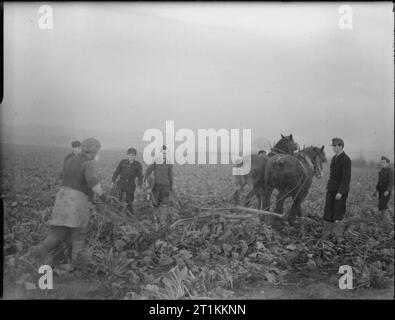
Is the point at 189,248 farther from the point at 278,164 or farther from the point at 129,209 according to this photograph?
the point at 278,164

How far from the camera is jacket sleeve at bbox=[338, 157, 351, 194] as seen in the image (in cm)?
333

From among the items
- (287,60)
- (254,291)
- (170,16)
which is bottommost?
(254,291)

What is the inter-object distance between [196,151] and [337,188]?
3.90 feet

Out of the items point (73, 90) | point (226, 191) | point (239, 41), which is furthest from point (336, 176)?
point (73, 90)

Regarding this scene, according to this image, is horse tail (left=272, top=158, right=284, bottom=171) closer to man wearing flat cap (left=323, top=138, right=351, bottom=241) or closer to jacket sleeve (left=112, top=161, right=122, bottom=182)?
man wearing flat cap (left=323, top=138, right=351, bottom=241)

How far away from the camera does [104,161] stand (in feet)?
10.6

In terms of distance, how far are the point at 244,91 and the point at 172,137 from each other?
0.69 m

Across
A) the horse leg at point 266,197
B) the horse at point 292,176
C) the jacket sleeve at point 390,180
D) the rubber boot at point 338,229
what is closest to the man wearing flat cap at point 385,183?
the jacket sleeve at point 390,180

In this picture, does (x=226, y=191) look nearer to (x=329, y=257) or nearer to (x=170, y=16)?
(x=329, y=257)

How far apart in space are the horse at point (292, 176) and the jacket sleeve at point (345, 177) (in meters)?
0.17

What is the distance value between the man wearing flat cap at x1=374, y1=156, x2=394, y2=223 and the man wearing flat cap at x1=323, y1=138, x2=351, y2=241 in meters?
0.26

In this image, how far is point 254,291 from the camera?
3.22 metres

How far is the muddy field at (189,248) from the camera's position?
126 inches

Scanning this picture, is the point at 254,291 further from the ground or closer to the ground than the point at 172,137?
closer to the ground
